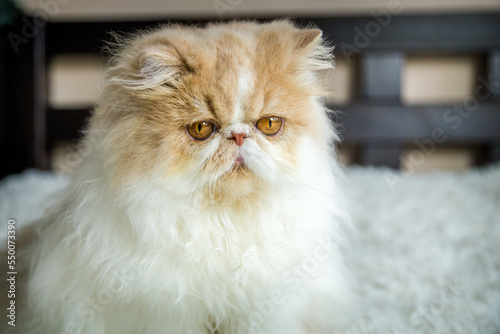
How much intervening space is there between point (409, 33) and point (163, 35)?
160 centimetres

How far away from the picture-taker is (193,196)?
2.45 ft

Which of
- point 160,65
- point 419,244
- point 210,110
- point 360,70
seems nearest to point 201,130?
point 210,110

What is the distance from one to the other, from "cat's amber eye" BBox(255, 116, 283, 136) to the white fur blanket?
1.72 feet

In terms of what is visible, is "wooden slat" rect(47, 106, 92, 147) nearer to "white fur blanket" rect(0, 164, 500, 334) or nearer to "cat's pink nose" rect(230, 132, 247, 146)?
"white fur blanket" rect(0, 164, 500, 334)

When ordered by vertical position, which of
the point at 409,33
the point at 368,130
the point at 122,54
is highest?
the point at 409,33

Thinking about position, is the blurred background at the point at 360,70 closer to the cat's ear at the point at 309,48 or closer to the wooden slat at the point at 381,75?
the wooden slat at the point at 381,75

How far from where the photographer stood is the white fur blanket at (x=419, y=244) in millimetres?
1017

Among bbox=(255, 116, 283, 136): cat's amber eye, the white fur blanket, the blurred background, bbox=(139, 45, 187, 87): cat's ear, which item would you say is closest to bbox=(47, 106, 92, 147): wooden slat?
the blurred background

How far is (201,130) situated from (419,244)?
3.24ft

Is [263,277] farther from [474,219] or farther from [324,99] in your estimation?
[474,219]

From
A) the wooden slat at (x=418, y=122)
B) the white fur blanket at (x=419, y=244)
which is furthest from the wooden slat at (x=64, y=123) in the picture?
the wooden slat at (x=418, y=122)

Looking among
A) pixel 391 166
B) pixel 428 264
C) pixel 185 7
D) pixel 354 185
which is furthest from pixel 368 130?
pixel 185 7

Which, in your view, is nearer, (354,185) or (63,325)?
(63,325)

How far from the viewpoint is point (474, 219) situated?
1.48 metres
